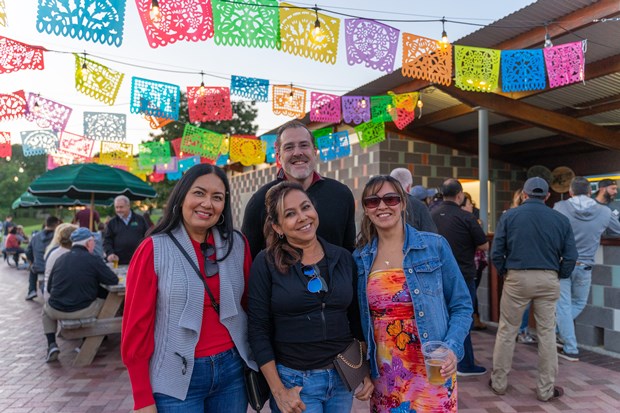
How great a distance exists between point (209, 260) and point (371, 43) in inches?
146

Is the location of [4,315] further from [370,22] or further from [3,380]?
[370,22]

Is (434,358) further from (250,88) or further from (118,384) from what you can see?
(250,88)

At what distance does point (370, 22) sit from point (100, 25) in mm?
2622

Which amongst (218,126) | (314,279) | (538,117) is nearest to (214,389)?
(314,279)

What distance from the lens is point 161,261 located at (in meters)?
1.72

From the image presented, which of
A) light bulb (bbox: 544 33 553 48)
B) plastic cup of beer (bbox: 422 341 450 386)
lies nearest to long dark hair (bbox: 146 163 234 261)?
plastic cup of beer (bbox: 422 341 450 386)

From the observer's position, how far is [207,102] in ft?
22.1

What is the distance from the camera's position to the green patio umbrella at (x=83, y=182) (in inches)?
259

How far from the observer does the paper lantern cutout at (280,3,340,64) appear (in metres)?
4.40

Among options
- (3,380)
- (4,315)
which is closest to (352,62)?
(3,380)

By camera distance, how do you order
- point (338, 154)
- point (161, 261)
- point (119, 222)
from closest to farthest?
point (161, 261), point (119, 222), point (338, 154)

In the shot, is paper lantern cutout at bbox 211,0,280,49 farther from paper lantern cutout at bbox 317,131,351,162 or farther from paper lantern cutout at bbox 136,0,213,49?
paper lantern cutout at bbox 317,131,351,162

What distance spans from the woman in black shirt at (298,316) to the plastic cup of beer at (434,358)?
29 cm

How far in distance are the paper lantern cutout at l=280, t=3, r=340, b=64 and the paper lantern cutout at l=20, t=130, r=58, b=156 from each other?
20.9 feet
